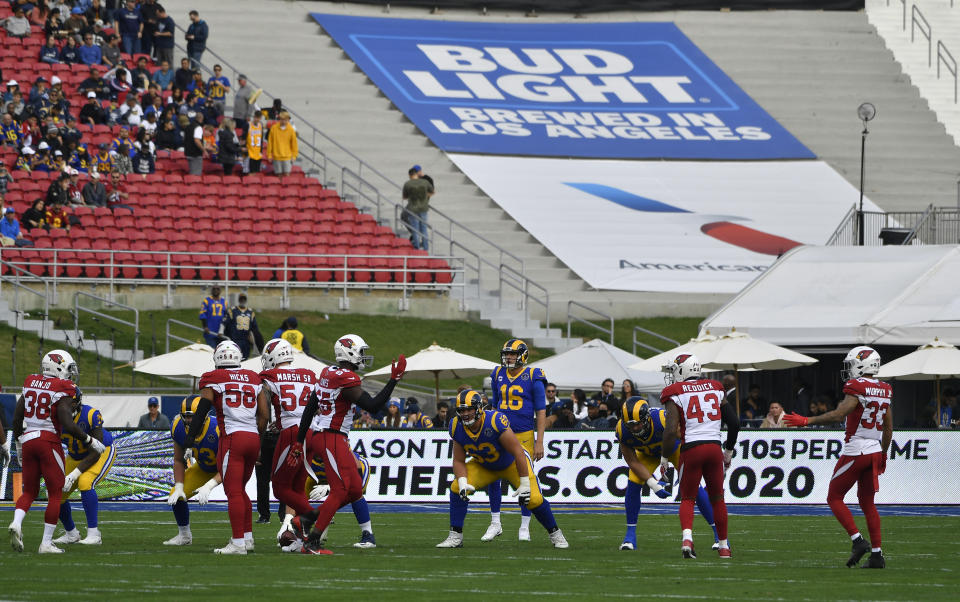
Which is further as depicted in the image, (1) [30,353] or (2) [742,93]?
(2) [742,93]

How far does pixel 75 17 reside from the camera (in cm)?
3822

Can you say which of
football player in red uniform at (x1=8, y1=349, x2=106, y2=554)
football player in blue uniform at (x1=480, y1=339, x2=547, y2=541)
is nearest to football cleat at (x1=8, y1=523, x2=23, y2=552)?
football player in red uniform at (x1=8, y1=349, x2=106, y2=554)

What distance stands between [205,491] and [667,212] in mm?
26787

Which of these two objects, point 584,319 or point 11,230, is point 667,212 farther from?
point 11,230

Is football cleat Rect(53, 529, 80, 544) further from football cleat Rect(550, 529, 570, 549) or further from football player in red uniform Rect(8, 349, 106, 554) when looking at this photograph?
football cleat Rect(550, 529, 570, 549)

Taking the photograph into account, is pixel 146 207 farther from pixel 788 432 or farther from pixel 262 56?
pixel 788 432

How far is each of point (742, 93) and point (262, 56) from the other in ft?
44.5

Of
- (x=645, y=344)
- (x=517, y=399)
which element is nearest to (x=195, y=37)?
(x=645, y=344)

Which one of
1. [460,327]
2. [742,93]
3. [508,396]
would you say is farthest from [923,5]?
[508,396]

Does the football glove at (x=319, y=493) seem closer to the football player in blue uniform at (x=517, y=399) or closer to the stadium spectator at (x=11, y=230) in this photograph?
the football player in blue uniform at (x=517, y=399)

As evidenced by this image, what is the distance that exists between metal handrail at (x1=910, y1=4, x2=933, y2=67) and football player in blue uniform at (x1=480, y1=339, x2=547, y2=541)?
116 ft

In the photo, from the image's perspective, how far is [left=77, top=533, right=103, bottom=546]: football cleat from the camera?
15703 mm

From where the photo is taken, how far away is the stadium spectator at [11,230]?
31.8 metres

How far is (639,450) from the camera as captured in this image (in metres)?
16.5
